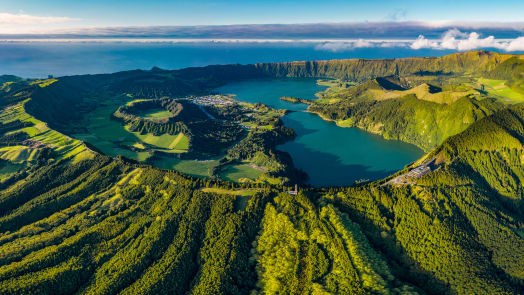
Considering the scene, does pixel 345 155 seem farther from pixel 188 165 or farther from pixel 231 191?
pixel 188 165

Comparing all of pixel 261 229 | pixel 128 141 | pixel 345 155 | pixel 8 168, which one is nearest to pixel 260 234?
pixel 261 229

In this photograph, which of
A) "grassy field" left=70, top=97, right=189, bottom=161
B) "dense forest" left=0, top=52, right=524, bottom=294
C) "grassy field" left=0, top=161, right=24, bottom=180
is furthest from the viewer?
"grassy field" left=70, top=97, right=189, bottom=161

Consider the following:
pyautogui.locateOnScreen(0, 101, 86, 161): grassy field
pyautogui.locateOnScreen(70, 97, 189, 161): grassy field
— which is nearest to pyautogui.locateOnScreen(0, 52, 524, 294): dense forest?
pyautogui.locateOnScreen(0, 101, 86, 161): grassy field

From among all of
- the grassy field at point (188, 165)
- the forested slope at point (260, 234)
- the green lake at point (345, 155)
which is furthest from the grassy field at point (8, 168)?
the green lake at point (345, 155)

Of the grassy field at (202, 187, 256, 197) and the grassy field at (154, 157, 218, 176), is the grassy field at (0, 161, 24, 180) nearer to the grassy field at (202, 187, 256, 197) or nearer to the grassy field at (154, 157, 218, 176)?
the grassy field at (154, 157, 218, 176)

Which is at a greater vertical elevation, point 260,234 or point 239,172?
point 260,234

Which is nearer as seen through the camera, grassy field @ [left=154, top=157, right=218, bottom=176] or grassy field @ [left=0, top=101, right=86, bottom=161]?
grassy field @ [left=0, top=101, right=86, bottom=161]

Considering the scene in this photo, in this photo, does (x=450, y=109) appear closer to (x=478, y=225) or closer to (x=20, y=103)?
(x=478, y=225)

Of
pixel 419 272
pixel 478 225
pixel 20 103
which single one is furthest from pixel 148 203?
pixel 20 103
